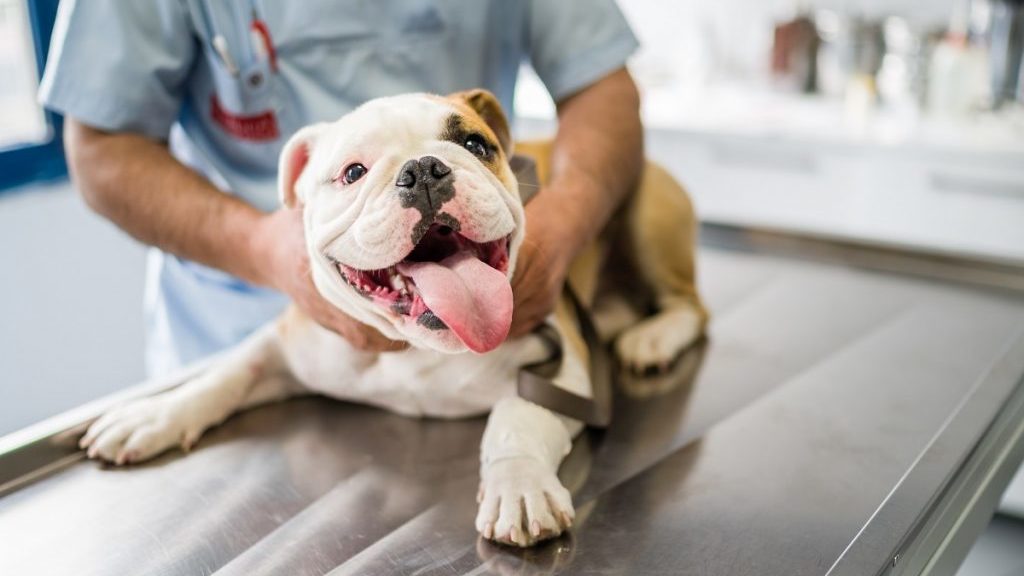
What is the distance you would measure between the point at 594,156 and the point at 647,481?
459mm

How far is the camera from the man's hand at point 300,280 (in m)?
1.02

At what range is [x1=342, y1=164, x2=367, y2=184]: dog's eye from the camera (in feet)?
3.02

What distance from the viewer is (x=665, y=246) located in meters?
1.47

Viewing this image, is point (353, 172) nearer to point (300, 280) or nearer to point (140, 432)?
point (300, 280)

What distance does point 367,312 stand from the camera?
0.93 metres

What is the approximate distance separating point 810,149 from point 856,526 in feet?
6.51

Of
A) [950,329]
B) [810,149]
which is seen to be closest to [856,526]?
[950,329]

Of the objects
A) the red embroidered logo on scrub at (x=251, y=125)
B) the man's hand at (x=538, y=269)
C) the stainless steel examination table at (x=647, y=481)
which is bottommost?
the stainless steel examination table at (x=647, y=481)

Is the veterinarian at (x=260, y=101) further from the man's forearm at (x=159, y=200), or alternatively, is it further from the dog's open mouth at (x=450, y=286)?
the dog's open mouth at (x=450, y=286)

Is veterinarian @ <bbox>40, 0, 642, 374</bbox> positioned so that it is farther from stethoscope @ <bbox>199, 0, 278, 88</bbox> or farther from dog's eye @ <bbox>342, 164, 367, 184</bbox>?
dog's eye @ <bbox>342, 164, 367, 184</bbox>

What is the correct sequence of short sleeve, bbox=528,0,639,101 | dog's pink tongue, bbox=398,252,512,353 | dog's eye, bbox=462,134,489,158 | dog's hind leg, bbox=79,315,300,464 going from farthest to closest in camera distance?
1. short sleeve, bbox=528,0,639,101
2. dog's hind leg, bbox=79,315,300,464
3. dog's eye, bbox=462,134,489,158
4. dog's pink tongue, bbox=398,252,512,353

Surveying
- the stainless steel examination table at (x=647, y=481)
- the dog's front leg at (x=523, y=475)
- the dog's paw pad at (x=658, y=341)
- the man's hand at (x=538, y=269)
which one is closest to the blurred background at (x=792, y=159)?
the dog's paw pad at (x=658, y=341)

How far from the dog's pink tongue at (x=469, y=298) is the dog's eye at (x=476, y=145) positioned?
125 mm

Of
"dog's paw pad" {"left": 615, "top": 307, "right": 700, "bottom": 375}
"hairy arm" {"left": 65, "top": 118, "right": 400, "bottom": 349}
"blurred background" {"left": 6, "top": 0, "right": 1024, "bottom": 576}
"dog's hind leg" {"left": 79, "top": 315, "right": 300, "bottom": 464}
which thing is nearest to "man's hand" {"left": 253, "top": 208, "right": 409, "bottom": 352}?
"hairy arm" {"left": 65, "top": 118, "right": 400, "bottom": 349}
